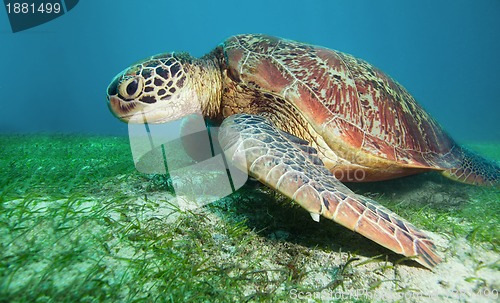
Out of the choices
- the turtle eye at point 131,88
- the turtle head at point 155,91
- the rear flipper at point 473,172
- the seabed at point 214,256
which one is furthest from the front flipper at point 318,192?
the rear flipper at point 473,172

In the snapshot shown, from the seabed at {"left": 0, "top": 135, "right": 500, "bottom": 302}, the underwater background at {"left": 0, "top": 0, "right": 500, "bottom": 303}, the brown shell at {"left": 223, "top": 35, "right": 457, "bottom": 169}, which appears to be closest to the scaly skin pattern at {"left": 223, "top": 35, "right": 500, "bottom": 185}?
the brown shell at {"left": 223, "top": 35, "right": 457, "bottom": 169}

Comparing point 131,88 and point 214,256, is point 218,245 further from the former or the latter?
point 131,88

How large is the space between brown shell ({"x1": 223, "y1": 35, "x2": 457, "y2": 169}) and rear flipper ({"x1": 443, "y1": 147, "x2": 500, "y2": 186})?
15cm

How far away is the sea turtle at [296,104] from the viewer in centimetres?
249

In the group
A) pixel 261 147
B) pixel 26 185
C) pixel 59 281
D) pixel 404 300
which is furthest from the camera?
pixel 26 185

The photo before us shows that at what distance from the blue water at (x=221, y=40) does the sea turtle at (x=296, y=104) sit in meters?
57.7

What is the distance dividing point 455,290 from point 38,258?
2115mm

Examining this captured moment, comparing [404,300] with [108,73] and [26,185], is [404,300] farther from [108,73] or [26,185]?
[108,73]

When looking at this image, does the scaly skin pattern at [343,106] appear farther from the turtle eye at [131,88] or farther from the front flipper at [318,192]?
the turtle eye at [131,88]

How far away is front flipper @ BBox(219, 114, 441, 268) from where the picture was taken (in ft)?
4.74

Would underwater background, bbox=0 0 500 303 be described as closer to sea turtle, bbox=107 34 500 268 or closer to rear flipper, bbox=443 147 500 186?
rear flipper, bbox=443 147 500 186

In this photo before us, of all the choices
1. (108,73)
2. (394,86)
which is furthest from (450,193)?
(108,73)

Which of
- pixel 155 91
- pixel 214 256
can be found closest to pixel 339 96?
pixel 155 91

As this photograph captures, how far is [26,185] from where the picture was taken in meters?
2.22
